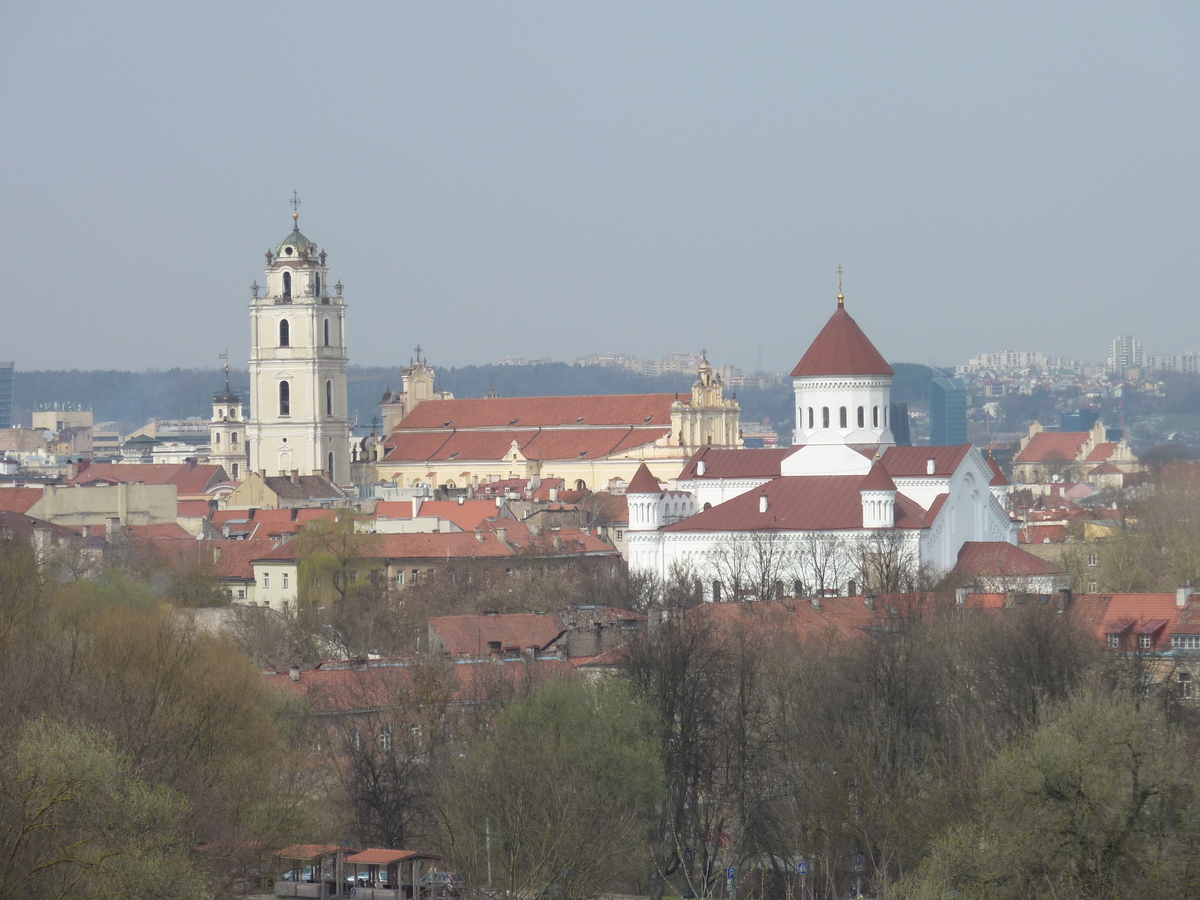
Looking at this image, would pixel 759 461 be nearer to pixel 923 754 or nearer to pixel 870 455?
pixel 870 455

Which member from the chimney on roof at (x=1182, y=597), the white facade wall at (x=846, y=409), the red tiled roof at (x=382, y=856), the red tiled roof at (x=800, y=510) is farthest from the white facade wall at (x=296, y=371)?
the red tiled roof at (x=382, y=856)

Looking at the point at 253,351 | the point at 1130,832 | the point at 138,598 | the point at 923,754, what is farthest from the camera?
the point at 253,351

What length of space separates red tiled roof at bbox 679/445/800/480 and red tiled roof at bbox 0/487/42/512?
95.2 feet

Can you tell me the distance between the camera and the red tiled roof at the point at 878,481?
232ft

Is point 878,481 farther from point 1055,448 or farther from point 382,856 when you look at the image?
point 1055,448

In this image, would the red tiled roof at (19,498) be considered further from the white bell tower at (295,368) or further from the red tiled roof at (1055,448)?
the red tiled roof at (1055,448)

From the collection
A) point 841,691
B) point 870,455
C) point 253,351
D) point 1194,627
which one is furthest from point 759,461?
point 253,351

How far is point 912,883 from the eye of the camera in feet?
93.0

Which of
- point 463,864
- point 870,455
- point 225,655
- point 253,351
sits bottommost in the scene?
point 463,864

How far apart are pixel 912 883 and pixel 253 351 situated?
99912 millimetres

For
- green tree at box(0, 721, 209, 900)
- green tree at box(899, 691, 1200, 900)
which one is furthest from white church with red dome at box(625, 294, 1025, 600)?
green tree at box(0, 721, 209, 900)

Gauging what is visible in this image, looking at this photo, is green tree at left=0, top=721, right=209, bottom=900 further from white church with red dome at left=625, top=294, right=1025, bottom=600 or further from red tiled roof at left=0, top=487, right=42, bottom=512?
red tiled roof at left=0, top=487, right=42, bottom=512

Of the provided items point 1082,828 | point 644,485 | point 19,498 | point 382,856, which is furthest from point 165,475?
point 1082,828

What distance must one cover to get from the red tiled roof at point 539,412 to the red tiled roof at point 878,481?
180ft
